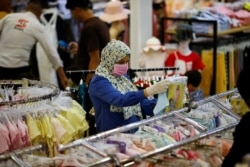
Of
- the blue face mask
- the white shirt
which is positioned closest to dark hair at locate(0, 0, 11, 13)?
the white shirt

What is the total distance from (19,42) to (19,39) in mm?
32

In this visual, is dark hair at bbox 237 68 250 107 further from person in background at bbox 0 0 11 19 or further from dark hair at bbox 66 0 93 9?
person in background at bbox 0 0 11 19

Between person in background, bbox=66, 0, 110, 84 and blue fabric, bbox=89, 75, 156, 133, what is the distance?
1.54 meters

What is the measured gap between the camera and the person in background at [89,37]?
566 cm

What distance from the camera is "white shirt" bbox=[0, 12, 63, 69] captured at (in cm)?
583

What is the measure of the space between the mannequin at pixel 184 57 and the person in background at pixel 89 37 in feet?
3.36

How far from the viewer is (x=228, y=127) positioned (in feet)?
11.8

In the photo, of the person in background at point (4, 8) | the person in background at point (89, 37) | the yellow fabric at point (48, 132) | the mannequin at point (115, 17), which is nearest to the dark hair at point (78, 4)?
the person in background at point (89, 37)

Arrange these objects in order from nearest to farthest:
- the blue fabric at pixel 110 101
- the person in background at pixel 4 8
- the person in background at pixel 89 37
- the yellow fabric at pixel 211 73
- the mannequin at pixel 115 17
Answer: the blue fabric at pixel 110 101
the person in background at pixel 89 37
the person in background at pixel 4 8
the yellow fabric at pixel 211 73
the mannequin at pixel 115 17

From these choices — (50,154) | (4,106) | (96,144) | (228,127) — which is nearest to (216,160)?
(228,127)

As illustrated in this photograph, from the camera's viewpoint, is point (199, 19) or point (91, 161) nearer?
point (91, 161)

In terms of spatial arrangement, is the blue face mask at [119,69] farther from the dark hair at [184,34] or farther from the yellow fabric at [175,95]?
the dark hair at [184,34]

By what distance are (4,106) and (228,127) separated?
4.99 feet

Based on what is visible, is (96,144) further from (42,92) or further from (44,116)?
(42,92)
